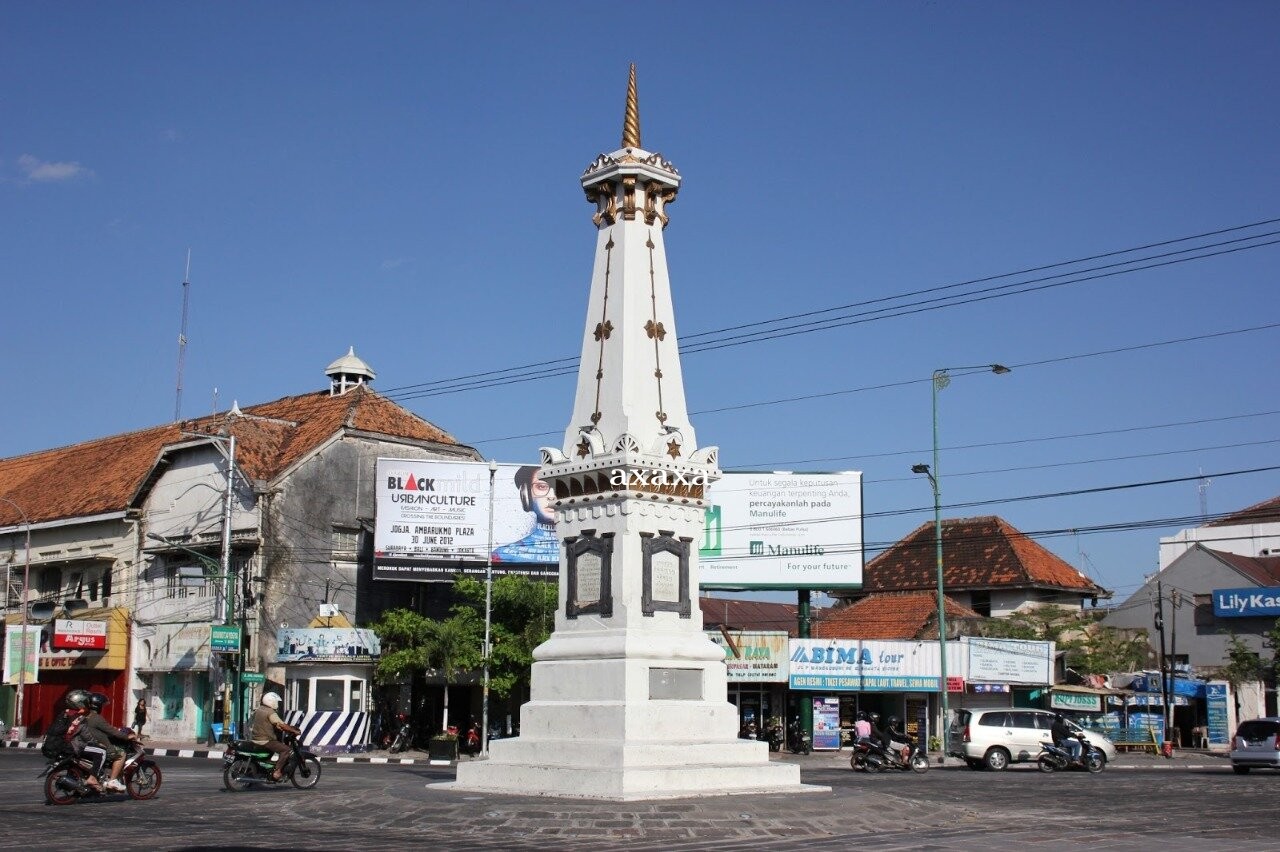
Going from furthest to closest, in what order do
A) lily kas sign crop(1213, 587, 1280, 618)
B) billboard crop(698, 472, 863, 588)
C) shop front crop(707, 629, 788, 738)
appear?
lily kas sign crop(1213, 587, 1280, 618), billboard crop(698, 472, 863, 588), shop front crop(707, 629, 788, 738)

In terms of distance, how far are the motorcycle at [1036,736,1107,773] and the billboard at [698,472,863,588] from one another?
12674 mm

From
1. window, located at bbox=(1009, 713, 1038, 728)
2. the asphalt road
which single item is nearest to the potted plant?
the asphalt road

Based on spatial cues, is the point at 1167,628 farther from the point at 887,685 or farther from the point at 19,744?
the point at 19,744

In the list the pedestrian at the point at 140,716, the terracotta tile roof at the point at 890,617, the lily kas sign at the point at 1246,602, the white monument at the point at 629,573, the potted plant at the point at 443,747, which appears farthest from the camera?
the lily kas sign at the point at 1246,602

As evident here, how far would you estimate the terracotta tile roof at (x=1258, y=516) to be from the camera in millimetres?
63000

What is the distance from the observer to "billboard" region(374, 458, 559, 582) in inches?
1711

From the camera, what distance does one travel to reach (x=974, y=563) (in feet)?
184

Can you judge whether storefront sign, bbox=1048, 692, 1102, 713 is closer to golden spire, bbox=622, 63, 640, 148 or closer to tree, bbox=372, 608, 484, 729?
tree, bbox=372, 608, 484, 729

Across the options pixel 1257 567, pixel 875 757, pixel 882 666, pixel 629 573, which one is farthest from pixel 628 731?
pixel 1257 567

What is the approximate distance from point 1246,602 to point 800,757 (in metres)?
21.5

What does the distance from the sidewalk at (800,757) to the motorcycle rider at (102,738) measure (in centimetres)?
1587

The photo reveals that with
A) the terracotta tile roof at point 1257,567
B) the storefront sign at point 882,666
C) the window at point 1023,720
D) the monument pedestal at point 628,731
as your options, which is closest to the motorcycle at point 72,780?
the monument pedestal at point 628,731

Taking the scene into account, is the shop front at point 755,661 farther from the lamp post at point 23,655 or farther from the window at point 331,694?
the lamp post at point 23,655

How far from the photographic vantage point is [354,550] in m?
45.5
